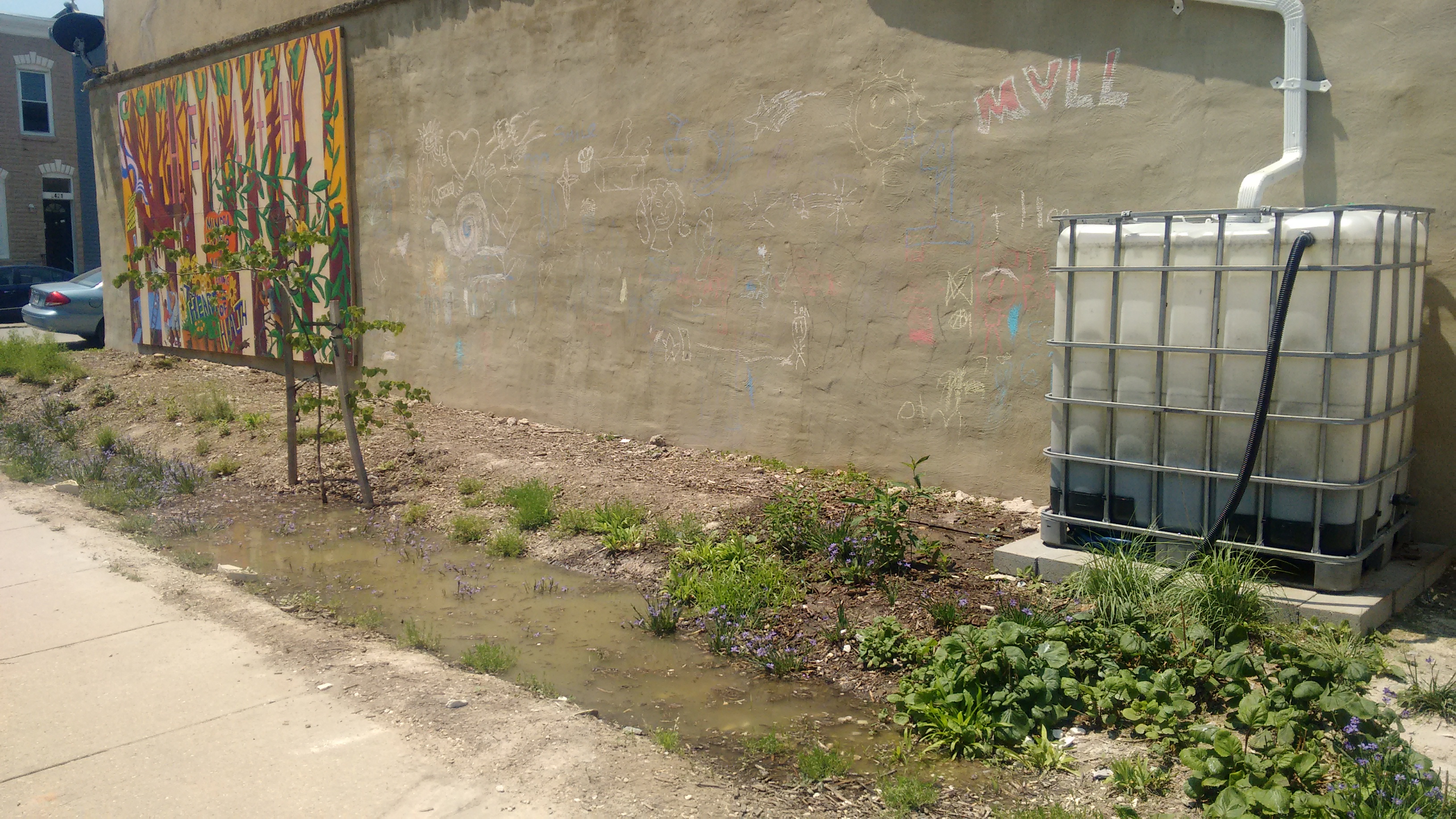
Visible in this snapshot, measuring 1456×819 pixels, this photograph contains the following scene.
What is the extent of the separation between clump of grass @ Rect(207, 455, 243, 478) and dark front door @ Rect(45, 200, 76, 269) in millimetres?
25215

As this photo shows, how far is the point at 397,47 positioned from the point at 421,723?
26.7 feet

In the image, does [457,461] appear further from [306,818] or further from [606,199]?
[306,818]

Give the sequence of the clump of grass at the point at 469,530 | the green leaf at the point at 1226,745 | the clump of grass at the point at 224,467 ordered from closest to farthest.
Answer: the green leaf at the point at 1226,745 < the clump of grass at the point at 469,530 < the clump of grass at the point at 224,467

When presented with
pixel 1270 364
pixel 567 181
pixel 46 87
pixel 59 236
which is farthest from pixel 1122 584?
pixel 46 87

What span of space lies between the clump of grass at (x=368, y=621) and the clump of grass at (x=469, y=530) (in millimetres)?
1267

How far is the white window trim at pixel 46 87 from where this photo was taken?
28328 mm

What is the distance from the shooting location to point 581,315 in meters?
8.83

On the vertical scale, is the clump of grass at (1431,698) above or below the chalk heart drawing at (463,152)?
below

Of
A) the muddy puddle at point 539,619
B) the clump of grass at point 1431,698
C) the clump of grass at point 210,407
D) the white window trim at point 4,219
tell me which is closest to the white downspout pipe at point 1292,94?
the clump of grass at point 1431,698

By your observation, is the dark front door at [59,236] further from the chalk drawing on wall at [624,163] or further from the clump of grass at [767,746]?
the clump of grass at [767,746]

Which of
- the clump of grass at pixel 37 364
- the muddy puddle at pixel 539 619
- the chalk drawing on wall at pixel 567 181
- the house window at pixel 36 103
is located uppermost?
the house window at pixel 36 103

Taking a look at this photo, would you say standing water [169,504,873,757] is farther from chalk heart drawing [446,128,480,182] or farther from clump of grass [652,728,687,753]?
chalk heart drawing [446,128,480,182]

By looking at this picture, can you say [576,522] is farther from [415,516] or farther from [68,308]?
[68,308]

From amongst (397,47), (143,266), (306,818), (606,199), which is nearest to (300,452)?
(606,199)
